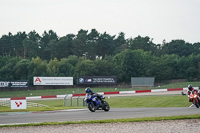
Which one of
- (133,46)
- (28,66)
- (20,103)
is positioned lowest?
(20,103)

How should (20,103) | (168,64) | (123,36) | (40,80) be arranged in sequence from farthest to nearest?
(123,36)
(168,64)
(40,80)
(20,103)

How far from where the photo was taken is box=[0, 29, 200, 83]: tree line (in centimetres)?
9425

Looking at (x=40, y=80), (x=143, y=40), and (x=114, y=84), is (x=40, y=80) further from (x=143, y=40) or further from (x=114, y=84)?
(x=143, y=40)

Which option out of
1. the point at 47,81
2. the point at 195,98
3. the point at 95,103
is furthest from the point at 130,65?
the point at 95,103

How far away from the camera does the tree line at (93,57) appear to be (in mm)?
94250

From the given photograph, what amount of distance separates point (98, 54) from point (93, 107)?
4800 inches

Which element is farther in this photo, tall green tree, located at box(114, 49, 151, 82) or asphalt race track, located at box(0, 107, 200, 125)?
tall green tree, located at box(114, 49, 151, 82)

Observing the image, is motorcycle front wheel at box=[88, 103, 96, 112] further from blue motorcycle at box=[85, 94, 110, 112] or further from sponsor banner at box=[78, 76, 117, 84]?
sponsor banner at box=[78, 76, 117, 84]

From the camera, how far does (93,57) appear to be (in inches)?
5586

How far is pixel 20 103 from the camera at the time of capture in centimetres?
3244

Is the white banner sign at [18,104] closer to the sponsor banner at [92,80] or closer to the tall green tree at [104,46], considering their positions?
the sponsor banner at [92,80]

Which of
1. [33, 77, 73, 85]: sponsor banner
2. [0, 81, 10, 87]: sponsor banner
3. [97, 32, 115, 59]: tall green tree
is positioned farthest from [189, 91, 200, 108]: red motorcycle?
[97, 32, 115, 59]: tall green tree

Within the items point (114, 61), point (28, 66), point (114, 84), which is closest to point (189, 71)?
point (114, 61)

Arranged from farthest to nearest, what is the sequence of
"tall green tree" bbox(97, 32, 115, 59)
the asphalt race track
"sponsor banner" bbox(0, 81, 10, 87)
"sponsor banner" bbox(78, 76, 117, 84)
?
"tall green tree" bbox(97, 32, 115, 59), "sponsor banner" bbox(78, 76, 117, 84), "sponsor banner" bbox(0, 81, 10, 87), the asphalt race track
